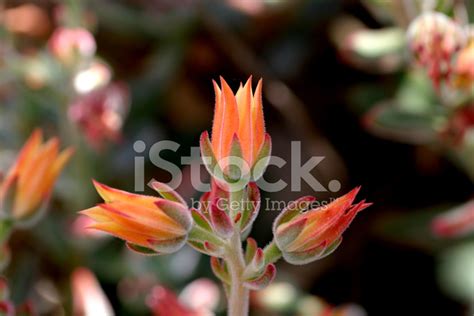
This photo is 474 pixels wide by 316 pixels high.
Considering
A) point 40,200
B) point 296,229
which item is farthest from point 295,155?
point 296,229

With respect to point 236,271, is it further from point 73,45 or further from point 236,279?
point 73,45

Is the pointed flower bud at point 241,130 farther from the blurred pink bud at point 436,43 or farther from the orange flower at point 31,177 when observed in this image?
the blurred pink bud at point 436,43

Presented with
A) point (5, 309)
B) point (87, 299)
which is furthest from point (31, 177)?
point (87, 299)

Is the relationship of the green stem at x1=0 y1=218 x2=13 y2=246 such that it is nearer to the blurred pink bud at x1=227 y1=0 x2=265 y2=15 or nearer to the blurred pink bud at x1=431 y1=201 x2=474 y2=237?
the blurred pink bud at x1=431 y1=201 x2=474 y2=237

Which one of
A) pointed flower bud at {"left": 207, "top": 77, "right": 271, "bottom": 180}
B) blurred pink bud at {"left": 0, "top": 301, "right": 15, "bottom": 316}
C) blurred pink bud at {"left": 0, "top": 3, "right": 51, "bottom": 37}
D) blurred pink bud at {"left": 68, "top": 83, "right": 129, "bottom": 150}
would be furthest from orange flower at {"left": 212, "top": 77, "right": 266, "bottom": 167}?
blurred pink bud at {"left": 0, "top": 3, "right": 51, "bottom": 37}

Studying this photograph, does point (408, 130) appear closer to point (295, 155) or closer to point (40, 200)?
point (295, 155)

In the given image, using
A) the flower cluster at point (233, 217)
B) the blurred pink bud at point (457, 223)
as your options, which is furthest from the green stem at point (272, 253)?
the blurred pink bud at point (457, 223)

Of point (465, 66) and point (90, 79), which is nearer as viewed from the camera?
point (465, 66)
